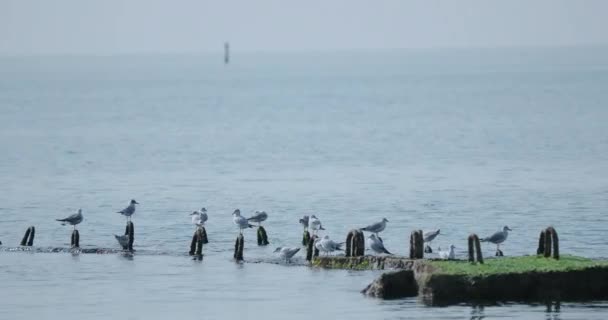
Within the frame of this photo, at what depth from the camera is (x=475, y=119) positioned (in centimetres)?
13862

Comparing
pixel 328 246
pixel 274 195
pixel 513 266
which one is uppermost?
pixel 274 195

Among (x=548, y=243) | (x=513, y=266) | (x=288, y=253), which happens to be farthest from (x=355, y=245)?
(x=513, y=266)

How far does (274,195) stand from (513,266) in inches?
1333

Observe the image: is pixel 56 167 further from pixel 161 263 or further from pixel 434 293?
pixel 434 293

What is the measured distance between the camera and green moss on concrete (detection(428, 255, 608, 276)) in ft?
120

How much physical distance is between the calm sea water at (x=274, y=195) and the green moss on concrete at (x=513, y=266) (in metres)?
0.97

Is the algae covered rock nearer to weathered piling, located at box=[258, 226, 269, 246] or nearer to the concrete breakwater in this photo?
the concrete breakwater

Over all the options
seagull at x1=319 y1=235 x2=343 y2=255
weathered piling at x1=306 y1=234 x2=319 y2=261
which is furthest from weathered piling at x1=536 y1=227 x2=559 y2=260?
weathered piling at x1=306 y1=234 x2=319 y2=261

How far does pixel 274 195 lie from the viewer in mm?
70188

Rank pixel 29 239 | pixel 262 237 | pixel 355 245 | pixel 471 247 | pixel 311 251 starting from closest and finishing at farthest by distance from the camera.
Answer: pixel 471 247 → pixel 355 245 → pixel 311 251 → pixel 29 239 → pixel 262 237

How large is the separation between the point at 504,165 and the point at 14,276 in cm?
4455

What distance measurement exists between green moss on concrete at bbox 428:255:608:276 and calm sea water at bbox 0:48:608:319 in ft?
3.19

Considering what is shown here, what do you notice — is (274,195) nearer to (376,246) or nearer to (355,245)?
(376,246)

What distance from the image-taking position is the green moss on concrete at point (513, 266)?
1437 inches
